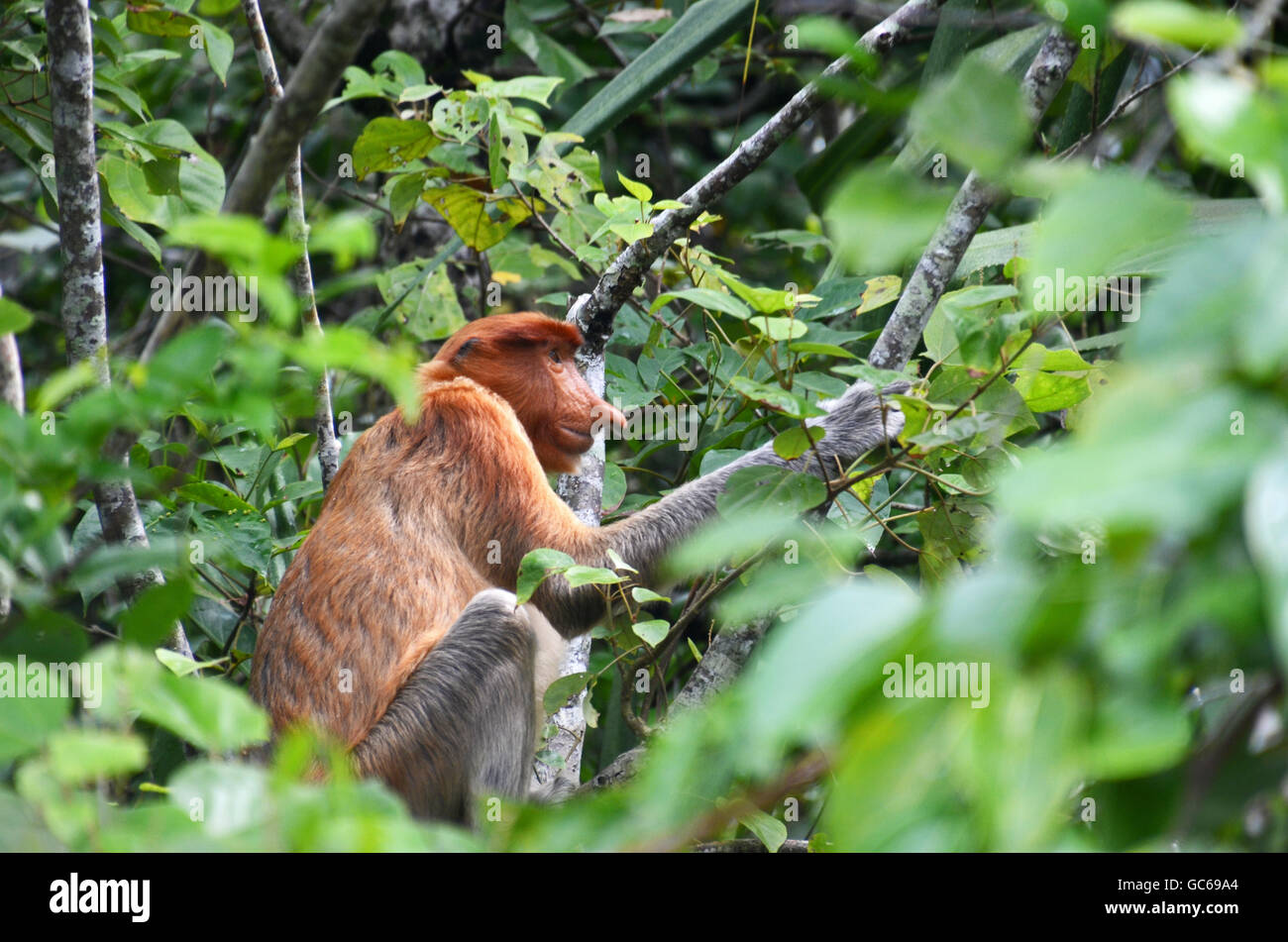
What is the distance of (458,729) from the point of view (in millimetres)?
3207

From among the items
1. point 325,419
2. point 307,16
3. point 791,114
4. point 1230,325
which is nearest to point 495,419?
point 325,419

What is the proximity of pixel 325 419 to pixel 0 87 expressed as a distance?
1.32m

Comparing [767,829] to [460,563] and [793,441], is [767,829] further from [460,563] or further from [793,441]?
[460,563]

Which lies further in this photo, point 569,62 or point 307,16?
point 307,16

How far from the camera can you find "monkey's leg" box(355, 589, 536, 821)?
320 cm

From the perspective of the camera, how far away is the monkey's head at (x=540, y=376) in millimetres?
3811

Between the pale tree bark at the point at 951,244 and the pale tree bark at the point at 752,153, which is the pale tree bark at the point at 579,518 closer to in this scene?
the pale tree bark at the point at 752,153

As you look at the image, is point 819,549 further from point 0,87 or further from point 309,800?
point 0,87

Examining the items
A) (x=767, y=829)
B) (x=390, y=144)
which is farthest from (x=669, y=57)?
(x=767, y=829)

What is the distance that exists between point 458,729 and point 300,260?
1.40m

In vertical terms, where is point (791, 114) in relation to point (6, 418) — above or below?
above

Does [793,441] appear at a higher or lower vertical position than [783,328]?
lower

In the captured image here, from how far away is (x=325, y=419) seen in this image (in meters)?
3.81

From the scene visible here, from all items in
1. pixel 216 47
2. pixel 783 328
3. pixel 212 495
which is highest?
pixel 216 47
